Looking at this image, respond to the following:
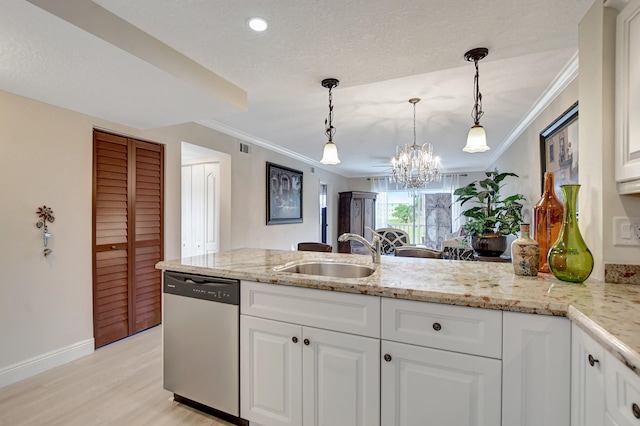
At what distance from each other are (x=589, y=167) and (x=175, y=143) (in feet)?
11.6

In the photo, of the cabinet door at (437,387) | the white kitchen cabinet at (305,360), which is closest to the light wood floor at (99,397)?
the white kitchen cabinet at (305,360)

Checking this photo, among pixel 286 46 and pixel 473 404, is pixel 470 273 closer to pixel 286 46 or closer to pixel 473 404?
pixel 473 404

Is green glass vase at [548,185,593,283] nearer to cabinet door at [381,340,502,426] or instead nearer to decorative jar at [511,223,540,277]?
decorative jar at [511,223,540,277]

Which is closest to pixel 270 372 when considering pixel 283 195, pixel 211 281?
pixel 211 281

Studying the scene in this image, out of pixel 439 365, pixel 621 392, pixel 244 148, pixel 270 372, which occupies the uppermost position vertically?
pixel 244 148

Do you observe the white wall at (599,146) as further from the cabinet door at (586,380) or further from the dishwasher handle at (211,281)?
the dishwasher handle at (211,281)

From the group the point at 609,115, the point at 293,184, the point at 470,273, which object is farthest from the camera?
the point at 293,184

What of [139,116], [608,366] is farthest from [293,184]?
[608,366]

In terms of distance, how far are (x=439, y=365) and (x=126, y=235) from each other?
2.96m

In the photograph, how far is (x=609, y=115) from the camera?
132 centimetres

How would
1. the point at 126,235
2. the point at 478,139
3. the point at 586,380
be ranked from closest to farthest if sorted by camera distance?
the point at 586,380 → the point at 478,139 → the point at 126,235

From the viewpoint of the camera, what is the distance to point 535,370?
1.08 m

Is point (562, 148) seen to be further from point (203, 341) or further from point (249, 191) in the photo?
point (249, 191)

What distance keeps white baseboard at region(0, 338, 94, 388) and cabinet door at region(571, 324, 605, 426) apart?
3.36m
